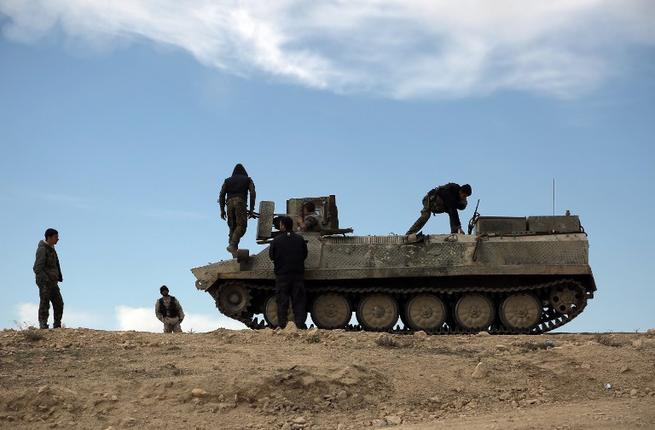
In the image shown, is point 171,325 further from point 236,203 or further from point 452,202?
point 452,202

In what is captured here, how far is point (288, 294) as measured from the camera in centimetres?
1928

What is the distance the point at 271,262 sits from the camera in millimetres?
20516

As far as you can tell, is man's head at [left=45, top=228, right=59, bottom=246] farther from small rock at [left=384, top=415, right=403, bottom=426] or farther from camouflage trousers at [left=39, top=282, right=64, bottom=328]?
small rock at [left=384, top=415, right=403, bottom=426]

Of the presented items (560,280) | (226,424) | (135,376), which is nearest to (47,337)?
(135,376)

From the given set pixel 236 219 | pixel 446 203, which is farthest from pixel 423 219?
pixel 236 219

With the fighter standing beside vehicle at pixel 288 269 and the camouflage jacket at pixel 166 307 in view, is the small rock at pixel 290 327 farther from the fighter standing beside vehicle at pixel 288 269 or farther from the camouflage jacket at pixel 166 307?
the camouflage jacket at pixel 166 307

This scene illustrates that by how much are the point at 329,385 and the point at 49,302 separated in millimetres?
7505

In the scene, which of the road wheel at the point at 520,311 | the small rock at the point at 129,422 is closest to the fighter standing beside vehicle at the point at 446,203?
the road wheel at the point at 520,311

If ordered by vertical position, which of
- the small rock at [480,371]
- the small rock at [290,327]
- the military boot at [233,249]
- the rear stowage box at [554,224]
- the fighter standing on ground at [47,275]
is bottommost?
the small rock at [480,371]

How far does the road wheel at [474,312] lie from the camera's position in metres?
20.0

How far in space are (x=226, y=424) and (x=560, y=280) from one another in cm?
966

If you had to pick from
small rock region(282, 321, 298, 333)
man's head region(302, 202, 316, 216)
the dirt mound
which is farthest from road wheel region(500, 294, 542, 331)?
the dirt mound

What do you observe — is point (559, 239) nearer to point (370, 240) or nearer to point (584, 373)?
point (370, 240)

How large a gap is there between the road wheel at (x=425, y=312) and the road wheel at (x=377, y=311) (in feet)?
0.99
